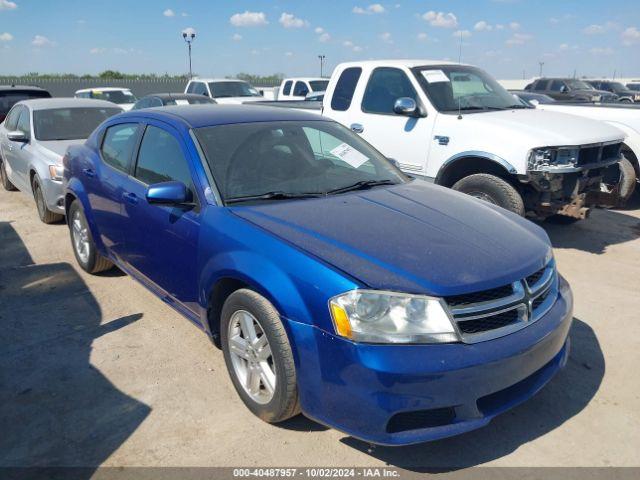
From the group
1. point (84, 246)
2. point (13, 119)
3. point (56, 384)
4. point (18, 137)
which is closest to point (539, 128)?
point (84, 246)

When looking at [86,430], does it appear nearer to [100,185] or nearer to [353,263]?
[353,263]

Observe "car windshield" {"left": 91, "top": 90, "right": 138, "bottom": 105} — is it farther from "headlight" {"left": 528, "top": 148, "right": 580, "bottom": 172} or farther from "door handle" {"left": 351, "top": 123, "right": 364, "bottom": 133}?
"headlight" {"left": 528, "top": 148, "right": 580, "bottom": 172}

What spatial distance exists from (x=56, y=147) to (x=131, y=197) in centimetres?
384

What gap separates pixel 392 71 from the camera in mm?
6746

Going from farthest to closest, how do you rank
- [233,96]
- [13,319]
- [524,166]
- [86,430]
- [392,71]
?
[233,96] < [392,71] < [524,166] < [13,319] < [86,430]

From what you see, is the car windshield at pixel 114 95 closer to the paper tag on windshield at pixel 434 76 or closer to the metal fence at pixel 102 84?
the paper tag on windshield at pixel 434 76

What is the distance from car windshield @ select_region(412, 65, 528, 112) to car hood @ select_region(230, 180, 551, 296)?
→ 10.0 feet

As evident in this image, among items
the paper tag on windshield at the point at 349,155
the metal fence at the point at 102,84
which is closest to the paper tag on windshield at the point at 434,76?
the paper tag on windshield at the point at 349,155

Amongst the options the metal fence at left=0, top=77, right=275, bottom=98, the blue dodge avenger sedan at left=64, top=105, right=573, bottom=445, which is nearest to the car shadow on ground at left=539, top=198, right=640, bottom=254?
the blue dodge avenger sedan at left=64, top=105, right=573, bottom=445

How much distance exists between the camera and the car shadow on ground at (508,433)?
2771 mm

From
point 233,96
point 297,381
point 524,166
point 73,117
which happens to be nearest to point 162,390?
point 297,381

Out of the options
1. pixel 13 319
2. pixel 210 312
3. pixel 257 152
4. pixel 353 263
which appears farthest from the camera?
pixel 13 319

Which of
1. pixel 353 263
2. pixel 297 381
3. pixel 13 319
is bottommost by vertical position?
pixel 13 319

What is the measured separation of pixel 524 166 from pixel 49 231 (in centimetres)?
571
